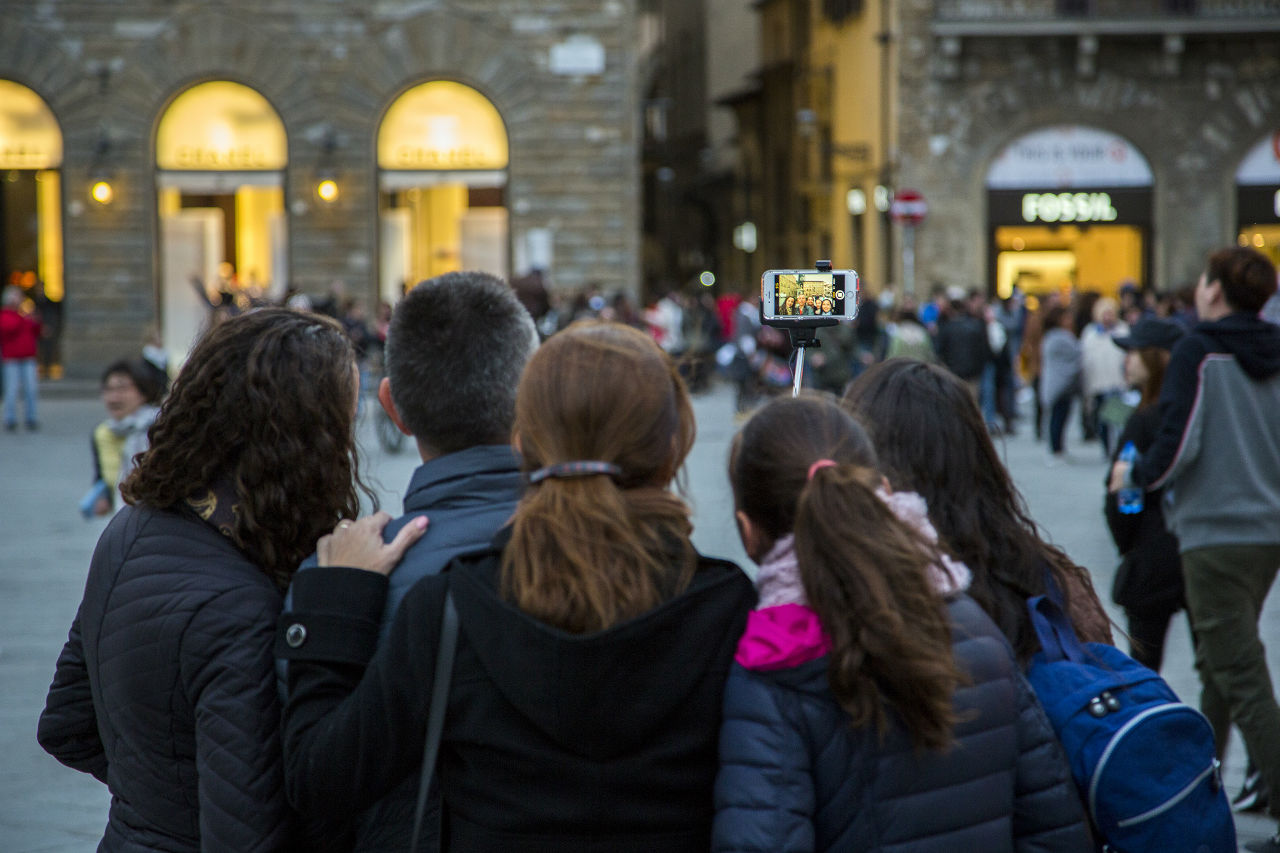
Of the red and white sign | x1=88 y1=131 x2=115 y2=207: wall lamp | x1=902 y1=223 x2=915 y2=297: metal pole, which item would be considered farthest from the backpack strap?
x1=902 y1=223 x2=915 y2=297: metal pole

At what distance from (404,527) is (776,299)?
1299mm

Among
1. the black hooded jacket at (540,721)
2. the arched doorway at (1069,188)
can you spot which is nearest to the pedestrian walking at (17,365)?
the arched doorway at (1069,188)

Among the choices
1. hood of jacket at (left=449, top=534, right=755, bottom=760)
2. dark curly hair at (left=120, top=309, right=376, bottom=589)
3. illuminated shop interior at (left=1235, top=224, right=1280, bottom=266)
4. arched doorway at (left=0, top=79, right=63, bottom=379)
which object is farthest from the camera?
illuminated shop interior at (left=1235, top=224, right=1280, bottom=266)

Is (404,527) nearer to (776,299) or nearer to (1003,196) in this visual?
(776,299)

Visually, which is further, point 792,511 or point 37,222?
point 37,222

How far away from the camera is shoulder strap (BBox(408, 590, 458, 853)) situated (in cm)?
239

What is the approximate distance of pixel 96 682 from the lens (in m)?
2.81

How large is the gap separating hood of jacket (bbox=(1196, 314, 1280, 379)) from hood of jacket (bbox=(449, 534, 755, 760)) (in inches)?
135

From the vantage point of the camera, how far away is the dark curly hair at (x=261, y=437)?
279 cm

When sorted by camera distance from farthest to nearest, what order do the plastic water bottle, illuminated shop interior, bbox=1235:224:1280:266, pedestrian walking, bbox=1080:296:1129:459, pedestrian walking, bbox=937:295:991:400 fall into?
illuminated shop interior, bbox=1235:224:1280:266
pedestrian walking, bbox=937:295:991:400
pedestrian walking, bbox=1080:296:1129:459
the plastic water bottle

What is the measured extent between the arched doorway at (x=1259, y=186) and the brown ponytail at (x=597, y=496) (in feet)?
92.4

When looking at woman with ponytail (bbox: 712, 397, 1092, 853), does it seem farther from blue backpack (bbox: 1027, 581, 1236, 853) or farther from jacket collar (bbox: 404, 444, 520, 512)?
jacket collar (bbox: 404, 444, 520, 512)

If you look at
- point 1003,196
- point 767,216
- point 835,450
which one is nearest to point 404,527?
point 835,450

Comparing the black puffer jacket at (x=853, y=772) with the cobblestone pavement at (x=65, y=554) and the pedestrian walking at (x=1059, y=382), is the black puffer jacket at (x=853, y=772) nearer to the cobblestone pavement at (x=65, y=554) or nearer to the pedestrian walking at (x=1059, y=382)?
the cobblestone pavement at (x=65, y=554)
